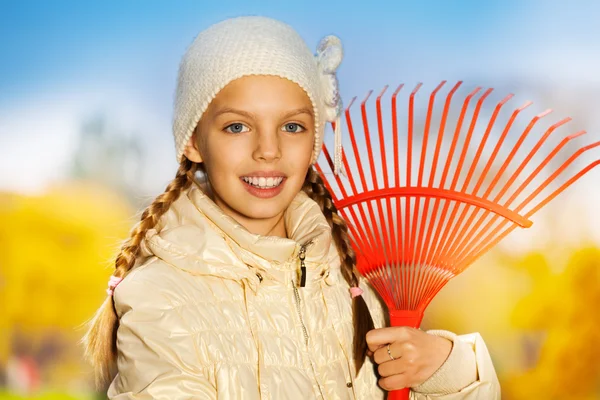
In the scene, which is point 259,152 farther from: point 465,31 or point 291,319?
point 465,31

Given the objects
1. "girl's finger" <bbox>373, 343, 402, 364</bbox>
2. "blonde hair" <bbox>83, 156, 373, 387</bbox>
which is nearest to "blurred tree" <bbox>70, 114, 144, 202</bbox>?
"blonde hair" <bbox>83, 156, 373, 387</bbox>

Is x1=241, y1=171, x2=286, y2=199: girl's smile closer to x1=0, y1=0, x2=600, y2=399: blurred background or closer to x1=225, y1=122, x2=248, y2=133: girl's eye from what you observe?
x1=225, y1=122, x2=248, y2=133: girl's eye

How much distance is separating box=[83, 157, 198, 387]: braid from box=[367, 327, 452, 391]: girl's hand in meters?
0.55

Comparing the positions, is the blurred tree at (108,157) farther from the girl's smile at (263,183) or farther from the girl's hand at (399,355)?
the girl's hand at (399,355)

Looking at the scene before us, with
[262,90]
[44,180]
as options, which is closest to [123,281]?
[262,90]

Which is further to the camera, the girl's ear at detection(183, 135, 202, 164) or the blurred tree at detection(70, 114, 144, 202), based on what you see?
the blurred tree at detection(70, 114, 144, 202)

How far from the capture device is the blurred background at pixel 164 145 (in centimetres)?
273

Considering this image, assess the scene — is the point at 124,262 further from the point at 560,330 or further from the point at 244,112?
the point at 560,330

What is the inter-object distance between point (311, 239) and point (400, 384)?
1.29 ft

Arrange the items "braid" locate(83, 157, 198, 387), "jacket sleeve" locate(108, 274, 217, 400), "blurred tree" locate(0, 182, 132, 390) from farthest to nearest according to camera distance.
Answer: "blurred tree" locate(0, 182, 132, 390) < "braid" locate(83, 157, 198, 387) < "jacket sleeve" locate(108, 274, 217, 400)

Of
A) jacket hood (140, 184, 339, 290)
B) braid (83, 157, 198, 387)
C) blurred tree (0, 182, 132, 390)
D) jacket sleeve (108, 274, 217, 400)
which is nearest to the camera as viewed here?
jacket sleeve (108, 274, 217, 400)

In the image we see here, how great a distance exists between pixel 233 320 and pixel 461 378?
0.59m

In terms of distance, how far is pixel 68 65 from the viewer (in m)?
2.86

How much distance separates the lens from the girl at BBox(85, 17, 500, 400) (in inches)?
64.9
